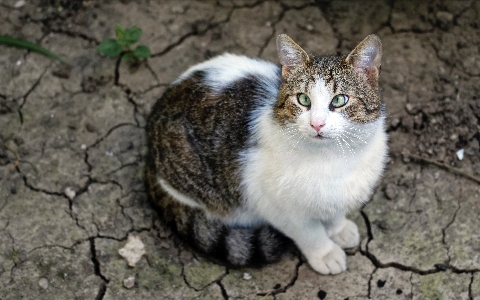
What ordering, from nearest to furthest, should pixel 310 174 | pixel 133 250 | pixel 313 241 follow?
pixel 310 174 → pixel 313 241 → pixel 133 250

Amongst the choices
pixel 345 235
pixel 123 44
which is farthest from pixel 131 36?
pixel 345 235

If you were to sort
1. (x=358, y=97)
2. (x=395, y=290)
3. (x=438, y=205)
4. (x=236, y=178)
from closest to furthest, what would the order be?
(x=358, y=97), (x=236, y=178), (x=395, y=290), (x=438, y=205)

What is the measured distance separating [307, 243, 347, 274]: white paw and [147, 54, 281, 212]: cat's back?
18.8 inches

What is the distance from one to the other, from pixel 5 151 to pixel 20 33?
0.83 m

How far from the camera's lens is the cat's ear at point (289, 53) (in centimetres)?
224

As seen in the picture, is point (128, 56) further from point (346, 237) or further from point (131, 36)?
point (346, 237)

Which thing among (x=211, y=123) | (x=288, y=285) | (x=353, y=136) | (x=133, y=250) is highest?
(x=353, y=136)

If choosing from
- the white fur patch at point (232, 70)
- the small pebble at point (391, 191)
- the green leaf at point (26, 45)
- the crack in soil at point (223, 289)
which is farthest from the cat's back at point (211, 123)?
the green leaf at point (26, 45)

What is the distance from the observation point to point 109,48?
3.41 meters

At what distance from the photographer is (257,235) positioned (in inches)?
110

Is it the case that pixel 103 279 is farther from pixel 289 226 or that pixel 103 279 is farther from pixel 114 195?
pixel 289 226

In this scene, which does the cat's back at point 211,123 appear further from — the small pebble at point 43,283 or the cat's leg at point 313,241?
the small pebble at point 43,283

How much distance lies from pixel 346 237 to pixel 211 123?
911 millimetres

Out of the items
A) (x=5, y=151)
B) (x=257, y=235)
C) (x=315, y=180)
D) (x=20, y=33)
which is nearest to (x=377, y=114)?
(x=315, y=180)
